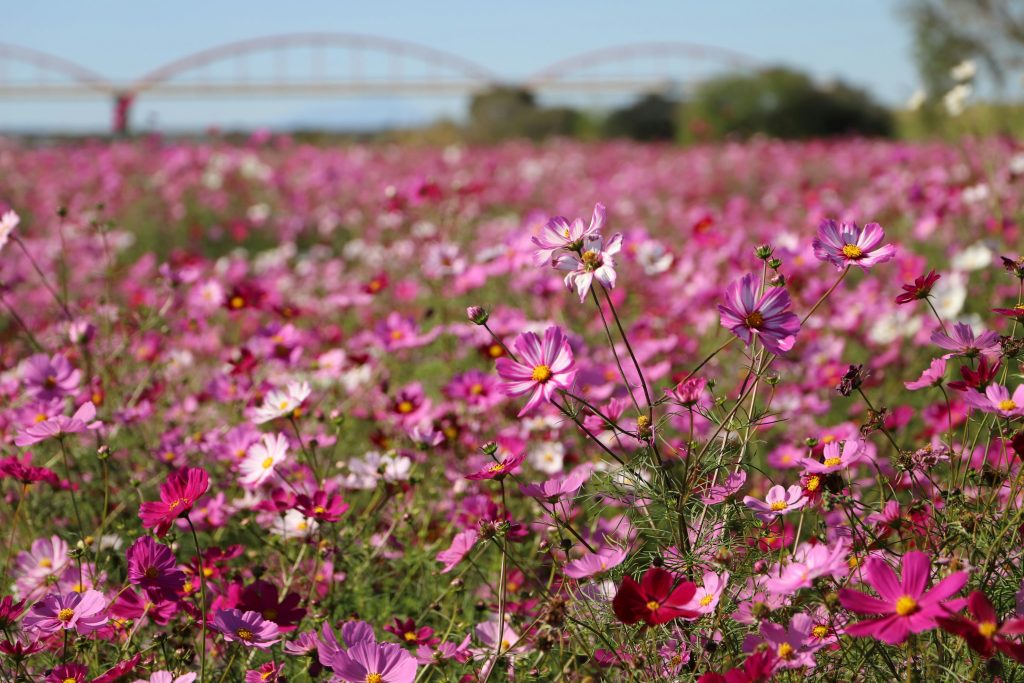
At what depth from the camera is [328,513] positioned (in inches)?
63.0

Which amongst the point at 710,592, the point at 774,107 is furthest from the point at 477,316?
the point at 774,107

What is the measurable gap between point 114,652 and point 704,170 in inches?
290

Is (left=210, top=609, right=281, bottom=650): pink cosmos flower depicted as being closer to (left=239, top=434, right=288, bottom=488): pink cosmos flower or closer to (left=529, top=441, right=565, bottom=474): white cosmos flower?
(left=239, top=434, right=288, bottom=488): pink cosmos flower

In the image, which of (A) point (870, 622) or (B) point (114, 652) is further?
(B) point (114, 652)

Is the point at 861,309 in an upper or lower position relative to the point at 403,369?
upper

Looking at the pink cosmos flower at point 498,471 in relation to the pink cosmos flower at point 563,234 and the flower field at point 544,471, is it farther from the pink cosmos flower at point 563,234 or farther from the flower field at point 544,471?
the pink cosmos flower at point 563,234

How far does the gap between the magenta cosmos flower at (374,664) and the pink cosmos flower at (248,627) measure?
0.13 meters

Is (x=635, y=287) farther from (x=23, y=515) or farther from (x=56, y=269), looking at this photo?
(x=56, y=269)

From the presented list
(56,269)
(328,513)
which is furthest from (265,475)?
(56,269)

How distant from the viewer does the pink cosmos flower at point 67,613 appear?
1.36 meters

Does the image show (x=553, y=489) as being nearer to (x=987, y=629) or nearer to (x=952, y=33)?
(x=987, y=629)

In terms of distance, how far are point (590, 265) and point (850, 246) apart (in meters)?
0.39

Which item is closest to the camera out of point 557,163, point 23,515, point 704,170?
point 23,515

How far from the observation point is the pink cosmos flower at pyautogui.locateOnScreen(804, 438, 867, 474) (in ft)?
4.39
